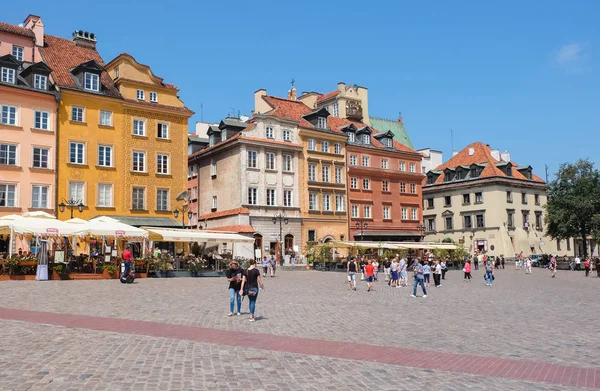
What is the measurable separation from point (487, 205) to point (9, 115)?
53.8m

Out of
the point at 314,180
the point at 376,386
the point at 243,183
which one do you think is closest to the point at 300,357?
the point at 376,386

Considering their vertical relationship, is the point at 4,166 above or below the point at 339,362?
above

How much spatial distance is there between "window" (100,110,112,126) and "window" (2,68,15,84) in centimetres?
632

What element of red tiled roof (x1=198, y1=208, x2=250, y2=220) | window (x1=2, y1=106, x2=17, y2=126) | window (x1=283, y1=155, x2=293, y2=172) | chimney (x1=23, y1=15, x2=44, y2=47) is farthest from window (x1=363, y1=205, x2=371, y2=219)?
window (x1=2, y1=106, x2=17, y2=126)

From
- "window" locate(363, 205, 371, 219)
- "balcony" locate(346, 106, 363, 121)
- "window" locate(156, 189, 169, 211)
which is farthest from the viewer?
"balcony" locate(346, 106, 363, 121)

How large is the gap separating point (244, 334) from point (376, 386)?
202 inches

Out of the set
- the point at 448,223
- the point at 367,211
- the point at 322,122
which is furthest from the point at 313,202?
the point at 448,223

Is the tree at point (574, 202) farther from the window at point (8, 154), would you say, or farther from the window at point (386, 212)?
the window at point (8, 154)

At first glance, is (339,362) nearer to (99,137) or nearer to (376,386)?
(376,386)

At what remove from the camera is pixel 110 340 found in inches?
453

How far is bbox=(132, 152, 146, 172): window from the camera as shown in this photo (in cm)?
4569

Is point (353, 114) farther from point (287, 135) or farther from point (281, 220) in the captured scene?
point (281, 220)

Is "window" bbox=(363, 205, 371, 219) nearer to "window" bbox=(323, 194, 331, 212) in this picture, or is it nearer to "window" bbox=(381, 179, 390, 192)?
"window" bbox=(381, 179, 390, 192)

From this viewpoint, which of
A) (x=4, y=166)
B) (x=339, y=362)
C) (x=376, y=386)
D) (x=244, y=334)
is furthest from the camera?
(x=4, y=166)
